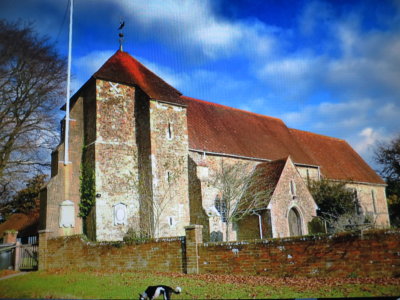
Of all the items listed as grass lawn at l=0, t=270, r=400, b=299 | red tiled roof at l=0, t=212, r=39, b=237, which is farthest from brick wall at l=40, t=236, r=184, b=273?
red tiled roof at l=0, t=212, r=39, b=237

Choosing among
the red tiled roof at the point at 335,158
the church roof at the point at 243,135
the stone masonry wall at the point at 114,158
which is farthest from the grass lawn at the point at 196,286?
the red tiled roof at the point at 335,158

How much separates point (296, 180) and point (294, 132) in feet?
40.3

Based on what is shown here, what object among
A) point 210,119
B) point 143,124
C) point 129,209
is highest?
point 210,119

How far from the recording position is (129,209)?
20.2m

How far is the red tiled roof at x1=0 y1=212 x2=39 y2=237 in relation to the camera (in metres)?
31.0

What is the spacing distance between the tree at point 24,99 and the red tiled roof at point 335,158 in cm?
2091

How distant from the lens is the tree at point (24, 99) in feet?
61.3

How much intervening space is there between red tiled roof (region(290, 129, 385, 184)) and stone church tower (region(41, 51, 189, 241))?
1481 centimetres

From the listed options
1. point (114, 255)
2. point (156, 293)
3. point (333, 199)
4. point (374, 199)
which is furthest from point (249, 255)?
point (374, 199)

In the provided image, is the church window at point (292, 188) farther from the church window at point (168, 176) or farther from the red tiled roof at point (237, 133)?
the church window at point (168, 176)

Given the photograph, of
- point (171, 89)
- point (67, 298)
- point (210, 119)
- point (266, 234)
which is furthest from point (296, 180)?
point (67, 298)

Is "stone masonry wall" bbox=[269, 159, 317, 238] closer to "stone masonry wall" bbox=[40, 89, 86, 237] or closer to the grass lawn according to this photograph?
the grass lawn

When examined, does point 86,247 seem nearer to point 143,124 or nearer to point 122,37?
point 143,124

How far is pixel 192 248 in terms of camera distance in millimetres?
12508
